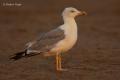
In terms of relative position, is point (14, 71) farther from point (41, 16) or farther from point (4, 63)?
point (41, 16)

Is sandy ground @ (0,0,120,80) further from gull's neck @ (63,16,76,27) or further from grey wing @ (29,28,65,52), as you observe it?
gull's neck @ (63,16,76,27)

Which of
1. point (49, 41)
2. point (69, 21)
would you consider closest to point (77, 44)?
point (69, 21)

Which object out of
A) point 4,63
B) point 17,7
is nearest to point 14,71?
point 4,63

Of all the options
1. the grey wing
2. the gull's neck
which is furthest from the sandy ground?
the gull's neck

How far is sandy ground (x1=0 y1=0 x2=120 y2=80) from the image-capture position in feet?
38.0

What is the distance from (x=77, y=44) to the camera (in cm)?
1609

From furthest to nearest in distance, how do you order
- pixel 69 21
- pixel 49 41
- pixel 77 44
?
pixel 77 44 → pixel 69 21 → pixel 49 41

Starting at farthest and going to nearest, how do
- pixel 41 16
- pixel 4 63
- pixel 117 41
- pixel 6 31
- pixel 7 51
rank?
pixel 41 16
pixel 6 31
pixel 117 41
pixel 7 51
pixel 4 63

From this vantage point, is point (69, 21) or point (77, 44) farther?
point (77, 44)

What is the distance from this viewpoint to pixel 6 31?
18953 mm

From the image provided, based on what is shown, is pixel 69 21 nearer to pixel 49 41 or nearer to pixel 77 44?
pixel 49 41

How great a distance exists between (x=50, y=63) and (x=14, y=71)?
1254 millimetres

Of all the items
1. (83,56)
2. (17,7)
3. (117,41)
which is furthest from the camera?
(17,7)

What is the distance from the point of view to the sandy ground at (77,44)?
38.0 ft
